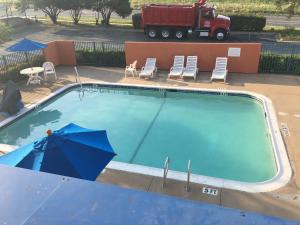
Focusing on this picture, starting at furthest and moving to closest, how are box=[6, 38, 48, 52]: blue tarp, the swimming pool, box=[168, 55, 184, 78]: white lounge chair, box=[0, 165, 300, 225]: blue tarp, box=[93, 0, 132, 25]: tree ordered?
1. box=[93, 0, 132, 25]: tree
2. box=[168, 55, 184, 78]: white lounge chair
3. box=[6, 38, 48, 52]: blue tarp
4. the swimming pool
5. box=[0, 165, 300, 225]: blue tarp

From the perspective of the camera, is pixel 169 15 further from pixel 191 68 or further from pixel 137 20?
pixel 191 68

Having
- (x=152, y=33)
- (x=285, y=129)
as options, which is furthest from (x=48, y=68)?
(x=152, y=33)

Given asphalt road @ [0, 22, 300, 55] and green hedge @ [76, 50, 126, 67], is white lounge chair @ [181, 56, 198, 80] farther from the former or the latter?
asphalt road @ [0, 22, 300, 55]

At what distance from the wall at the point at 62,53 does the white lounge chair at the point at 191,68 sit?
6799 millimetres

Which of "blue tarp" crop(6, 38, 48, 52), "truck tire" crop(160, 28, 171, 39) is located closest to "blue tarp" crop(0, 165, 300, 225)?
"blue tarp" crop(6, 38, 48, 52)

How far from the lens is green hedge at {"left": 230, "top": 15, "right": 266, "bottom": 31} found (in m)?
27.5

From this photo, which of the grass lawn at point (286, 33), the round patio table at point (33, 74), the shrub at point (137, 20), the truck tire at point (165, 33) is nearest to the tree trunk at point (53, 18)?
the shrub at point (137, 20)

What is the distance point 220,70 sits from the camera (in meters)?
15.4

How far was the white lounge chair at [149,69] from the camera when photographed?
15.7 m

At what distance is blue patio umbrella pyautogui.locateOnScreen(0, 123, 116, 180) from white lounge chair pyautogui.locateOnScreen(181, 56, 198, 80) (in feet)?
31.7

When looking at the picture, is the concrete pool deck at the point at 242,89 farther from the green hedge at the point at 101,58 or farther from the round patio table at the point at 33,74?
the green hedge at the point at 101,58

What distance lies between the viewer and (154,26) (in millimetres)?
25906

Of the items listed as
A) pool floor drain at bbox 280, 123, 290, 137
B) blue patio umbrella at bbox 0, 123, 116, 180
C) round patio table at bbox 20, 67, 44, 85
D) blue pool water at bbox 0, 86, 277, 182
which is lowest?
blue pool water at bbox 0, 86, 277, 182

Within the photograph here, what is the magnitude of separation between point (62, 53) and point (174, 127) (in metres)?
9.80
